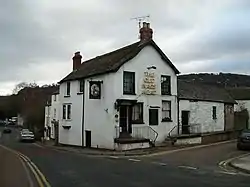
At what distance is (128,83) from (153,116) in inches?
156

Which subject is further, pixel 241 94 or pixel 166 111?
pixel 241 94

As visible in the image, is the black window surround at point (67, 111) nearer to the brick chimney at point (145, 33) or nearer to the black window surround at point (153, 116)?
the black window surround at point (153, 116)

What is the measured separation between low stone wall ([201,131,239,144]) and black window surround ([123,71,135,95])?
8.90m

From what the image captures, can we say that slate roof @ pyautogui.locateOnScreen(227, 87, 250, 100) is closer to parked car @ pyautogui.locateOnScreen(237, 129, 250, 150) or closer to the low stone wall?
the low stone wall

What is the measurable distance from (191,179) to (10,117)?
13363 centimetres

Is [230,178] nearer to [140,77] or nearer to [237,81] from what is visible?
[140,77]

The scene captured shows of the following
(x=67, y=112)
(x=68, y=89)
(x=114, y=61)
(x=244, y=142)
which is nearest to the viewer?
(x=244, y=142)

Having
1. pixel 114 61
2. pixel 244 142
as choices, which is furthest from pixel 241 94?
pixel 244 142

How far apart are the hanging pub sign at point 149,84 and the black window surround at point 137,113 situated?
1.38 meters

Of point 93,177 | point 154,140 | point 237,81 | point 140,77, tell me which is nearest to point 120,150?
point 154,140

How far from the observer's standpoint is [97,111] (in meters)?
38.5

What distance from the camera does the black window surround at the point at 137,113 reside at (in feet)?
125

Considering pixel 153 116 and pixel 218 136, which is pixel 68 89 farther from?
pixel 218 136

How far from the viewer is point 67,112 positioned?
4519 cm
